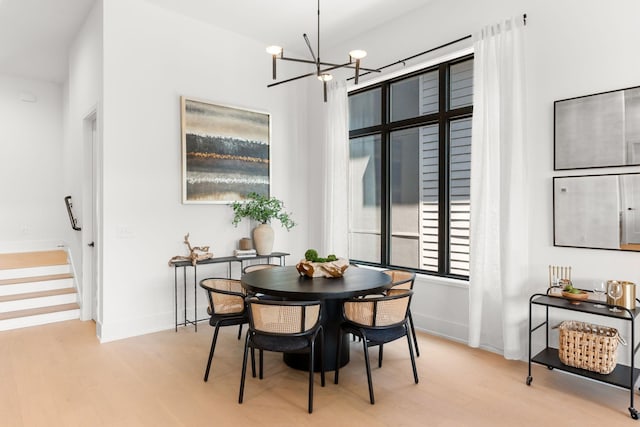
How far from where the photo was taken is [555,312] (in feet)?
10.8

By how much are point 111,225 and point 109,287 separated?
0.62 meters

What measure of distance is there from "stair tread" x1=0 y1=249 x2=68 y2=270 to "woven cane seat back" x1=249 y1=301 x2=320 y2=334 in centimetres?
432

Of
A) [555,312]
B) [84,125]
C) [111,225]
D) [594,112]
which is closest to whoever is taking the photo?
[594,112]

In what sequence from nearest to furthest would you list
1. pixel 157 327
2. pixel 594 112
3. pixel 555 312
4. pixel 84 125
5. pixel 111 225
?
pixel 594 112
pixel 555 312
pixel 111 225
pixel 157 327
pixel 84 125

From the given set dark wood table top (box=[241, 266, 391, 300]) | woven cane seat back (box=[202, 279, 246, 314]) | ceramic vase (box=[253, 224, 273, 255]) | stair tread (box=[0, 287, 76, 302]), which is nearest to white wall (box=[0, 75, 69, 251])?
stair tread (box=[0, 287, 76, 302])

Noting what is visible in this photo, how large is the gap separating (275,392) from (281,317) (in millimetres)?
662

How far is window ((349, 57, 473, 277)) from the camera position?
409cm

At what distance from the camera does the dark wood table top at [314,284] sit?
2.83 m

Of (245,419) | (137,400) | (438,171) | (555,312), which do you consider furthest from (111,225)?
(555,312)

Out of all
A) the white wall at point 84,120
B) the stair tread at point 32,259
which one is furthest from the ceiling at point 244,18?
the stair tread at point 32,259

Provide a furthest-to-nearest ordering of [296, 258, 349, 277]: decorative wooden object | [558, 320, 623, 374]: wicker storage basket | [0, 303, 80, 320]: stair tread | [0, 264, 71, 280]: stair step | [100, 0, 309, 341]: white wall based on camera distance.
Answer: [0, 264, 71, 280]: stair step < [0, 303, 80, 320]: stair tread < [100, 0, 309, 341]: white wall < [296, 258, 349, 277]: decorative wooden object < [558, 320, 623, 374]: wicker storage basket

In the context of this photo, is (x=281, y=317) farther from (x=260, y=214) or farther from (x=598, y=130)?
(x=598, y=130)

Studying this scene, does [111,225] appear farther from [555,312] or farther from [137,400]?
[555,312]

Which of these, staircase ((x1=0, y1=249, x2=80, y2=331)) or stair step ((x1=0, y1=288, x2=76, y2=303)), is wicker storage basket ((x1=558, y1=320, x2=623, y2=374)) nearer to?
staircase ((x1=0, y1=249, x2=80, y2=331))
